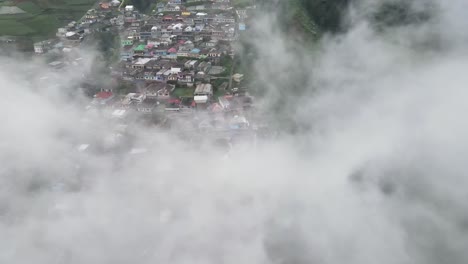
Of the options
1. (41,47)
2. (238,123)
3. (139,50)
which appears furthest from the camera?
(41,47)

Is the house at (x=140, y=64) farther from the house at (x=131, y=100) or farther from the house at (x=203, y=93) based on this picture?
the house at (x=203, y=93)

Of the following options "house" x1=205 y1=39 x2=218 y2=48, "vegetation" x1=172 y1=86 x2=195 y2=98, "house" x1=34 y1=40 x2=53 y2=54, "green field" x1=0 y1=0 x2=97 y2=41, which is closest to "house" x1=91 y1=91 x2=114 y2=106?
"vegetation" x1=172 y1=86 x2=195 y2=98

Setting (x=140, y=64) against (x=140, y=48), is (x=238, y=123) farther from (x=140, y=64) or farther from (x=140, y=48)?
(x=140, y=48)

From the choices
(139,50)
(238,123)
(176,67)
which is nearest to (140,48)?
(139,50)

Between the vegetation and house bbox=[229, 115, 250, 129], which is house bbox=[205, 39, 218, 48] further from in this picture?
house bbox=[229, 115, 250, 129]

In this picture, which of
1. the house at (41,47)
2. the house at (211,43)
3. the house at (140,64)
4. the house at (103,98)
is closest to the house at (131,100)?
the house at (103,98)
